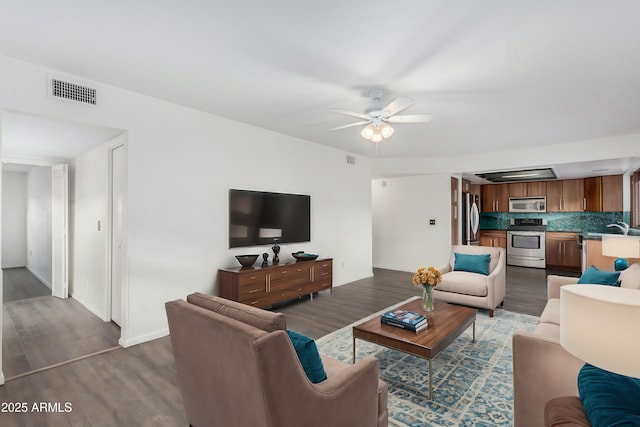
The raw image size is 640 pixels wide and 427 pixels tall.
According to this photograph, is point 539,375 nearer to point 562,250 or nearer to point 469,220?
point 469,220

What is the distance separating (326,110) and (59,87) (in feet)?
8.61

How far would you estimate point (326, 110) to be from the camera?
3797 millimetres

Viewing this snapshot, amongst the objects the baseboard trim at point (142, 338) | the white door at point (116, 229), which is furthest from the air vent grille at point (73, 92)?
the baseboard trim at point (142, 338)

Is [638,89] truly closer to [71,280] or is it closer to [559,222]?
[559,222]

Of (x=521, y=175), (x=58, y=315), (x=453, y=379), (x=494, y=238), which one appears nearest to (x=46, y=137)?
(x=58, y=315)

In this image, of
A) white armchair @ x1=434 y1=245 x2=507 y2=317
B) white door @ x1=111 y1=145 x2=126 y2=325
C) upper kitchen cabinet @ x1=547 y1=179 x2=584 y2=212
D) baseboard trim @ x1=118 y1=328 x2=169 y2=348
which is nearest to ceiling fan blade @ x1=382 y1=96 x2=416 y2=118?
white armchair @ x1=434 y1=245 x2=507 y2=317

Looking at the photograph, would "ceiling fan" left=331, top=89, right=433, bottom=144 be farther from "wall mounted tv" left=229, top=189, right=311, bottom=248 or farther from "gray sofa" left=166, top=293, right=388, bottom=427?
"gray sofa" left=166, top=293, right=388, bottom=427

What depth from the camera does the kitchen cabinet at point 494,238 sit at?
8.21 metres

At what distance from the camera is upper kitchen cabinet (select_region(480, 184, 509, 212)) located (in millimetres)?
8352

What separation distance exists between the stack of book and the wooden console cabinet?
1.79 metres

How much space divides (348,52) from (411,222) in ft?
18.0

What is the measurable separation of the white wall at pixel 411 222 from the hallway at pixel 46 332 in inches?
227

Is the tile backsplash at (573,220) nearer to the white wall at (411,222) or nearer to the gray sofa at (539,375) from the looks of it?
the white wall at (411,222)

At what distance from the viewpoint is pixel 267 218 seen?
4613 mm
